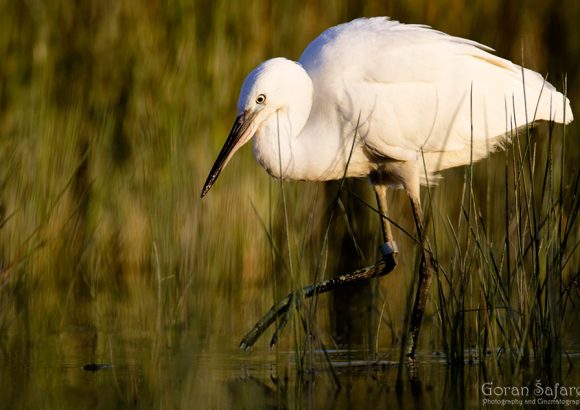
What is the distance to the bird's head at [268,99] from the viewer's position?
17.1ft

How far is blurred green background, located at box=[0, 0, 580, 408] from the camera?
17.2 ft

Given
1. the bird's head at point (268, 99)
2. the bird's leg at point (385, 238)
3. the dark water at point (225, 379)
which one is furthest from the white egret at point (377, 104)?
the dark water at point (225, 379)

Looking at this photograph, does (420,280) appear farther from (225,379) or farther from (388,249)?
(225,379)

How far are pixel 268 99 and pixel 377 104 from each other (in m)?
0.53

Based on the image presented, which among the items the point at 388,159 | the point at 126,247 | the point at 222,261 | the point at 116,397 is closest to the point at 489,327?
the point at 116,397

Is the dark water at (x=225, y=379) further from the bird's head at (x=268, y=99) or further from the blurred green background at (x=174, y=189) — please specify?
the bird's head at (x=268, y=99)

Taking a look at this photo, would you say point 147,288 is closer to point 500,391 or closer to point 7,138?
point 7,138

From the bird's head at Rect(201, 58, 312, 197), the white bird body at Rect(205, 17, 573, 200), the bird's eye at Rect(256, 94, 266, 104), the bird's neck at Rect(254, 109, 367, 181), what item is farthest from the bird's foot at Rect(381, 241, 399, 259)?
the bird's eye at Rect(256, 94, 266, 104)

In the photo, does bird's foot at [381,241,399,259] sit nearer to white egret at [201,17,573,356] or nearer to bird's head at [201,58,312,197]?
white egret at [201,17,573,356]

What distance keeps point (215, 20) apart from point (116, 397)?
3.32 m

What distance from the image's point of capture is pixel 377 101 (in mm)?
5336

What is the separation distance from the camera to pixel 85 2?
21.5 feet

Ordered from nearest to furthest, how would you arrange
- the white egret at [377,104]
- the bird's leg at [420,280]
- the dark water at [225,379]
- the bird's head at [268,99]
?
the dark water at [225,379]
the bird's head at [268,99]
the white egret at [377,104]
the bird's leg at [420,280]

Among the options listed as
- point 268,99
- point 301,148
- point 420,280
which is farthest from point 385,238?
point 268,99
